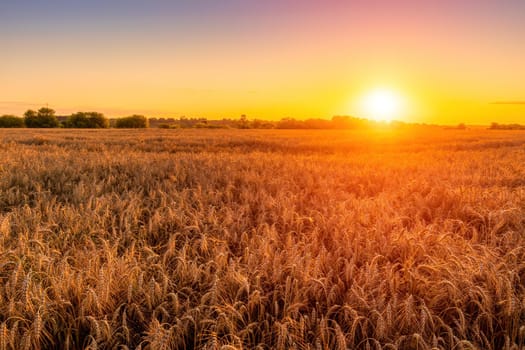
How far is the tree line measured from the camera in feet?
242

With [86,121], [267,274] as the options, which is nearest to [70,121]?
[86,121]

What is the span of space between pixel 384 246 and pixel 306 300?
45.4 inches

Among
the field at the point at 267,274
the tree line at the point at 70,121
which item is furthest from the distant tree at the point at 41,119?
the field at the point at 267,274

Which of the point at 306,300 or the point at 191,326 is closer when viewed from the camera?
the point at 191,326

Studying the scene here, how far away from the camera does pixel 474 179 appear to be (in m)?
6.29

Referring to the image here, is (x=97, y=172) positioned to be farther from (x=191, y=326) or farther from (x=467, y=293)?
(x=467, y=293)

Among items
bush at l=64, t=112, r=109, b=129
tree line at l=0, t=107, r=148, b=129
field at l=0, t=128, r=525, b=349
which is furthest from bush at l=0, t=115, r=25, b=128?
field at l=0, t=128, r=525, b=349

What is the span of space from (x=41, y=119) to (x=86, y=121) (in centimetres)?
1155

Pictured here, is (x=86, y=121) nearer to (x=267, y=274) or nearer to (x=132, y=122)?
(x=132, y=122)

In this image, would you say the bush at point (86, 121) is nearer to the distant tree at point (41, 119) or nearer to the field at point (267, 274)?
the distant tree at point (41, 119)

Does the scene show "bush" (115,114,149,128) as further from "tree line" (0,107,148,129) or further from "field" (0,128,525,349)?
"field" (0,128,525,349)

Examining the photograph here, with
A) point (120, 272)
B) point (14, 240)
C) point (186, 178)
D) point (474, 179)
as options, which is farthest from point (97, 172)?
point (474, 179)

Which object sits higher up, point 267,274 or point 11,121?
point 11,121

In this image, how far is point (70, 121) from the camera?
75812 millimetres
